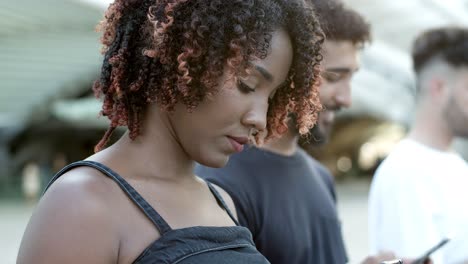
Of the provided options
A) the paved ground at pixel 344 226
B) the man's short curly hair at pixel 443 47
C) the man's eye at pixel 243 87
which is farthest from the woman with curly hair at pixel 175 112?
the paved ground at pixel 344 226

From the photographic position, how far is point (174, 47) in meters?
1.57

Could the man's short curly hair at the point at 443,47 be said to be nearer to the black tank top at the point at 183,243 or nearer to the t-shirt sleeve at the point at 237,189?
the t-shirt sleeve at the point at 237,189

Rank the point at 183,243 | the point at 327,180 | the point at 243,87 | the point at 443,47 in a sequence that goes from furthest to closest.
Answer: the point at 443,47 → the point at 327,180 → the point at 243,87 → the point at 183,243

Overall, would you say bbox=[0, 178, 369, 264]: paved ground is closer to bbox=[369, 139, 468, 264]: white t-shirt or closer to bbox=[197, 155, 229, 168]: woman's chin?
bbox=[369, 139, 468, 264]: white t-shirt

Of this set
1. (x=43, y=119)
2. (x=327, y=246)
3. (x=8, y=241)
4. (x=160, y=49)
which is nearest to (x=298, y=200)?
(x=327, y=246)

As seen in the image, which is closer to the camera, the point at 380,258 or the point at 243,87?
the point at 243,87

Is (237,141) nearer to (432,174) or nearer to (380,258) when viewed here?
(380,258)

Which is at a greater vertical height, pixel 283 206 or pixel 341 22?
pixel 341 22

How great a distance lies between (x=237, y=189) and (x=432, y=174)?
37.0 inches

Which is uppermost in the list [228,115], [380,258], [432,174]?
[228,115]

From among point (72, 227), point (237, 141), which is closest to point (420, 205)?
point (237, 141)

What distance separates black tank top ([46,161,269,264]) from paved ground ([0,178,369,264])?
6453mm

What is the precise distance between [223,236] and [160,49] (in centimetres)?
44

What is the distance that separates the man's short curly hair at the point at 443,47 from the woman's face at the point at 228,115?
6.36ft
